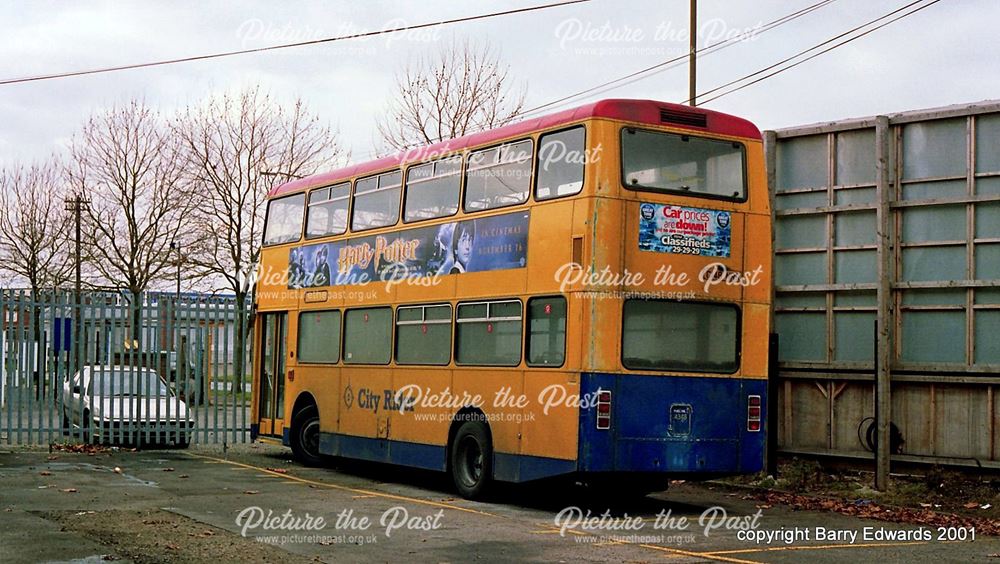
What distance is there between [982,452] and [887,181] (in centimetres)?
362

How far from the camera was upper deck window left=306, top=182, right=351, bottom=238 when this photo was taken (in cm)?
1995

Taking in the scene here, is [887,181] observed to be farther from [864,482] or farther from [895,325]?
[864,482]

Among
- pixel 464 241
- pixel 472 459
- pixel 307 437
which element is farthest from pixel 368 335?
pixel 472 459

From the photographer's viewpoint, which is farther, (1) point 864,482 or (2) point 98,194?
(2) point 98,194

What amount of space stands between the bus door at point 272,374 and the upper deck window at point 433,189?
4894mm

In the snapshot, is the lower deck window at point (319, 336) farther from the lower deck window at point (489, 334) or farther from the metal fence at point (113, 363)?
the lower deck window at point (489, 334)

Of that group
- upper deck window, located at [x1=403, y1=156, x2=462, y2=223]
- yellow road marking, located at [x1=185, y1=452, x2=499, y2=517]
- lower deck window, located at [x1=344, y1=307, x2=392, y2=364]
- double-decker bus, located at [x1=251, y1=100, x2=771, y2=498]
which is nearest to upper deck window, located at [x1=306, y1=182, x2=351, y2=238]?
lower deck window, located at [x1=344, y1=307, x2=392, y2=364]

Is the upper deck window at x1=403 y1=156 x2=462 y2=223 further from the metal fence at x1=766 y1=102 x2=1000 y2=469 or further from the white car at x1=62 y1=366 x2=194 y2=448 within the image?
the white car at x1=62 y1=366 x2=194 y2=448

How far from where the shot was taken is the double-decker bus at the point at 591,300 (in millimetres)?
14320

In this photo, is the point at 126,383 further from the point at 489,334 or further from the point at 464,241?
the point at 489,334

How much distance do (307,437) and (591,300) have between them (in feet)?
27.5

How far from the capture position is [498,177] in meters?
16.0

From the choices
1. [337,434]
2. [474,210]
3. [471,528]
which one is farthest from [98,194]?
[471,528]

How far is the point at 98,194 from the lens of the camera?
160 ft
